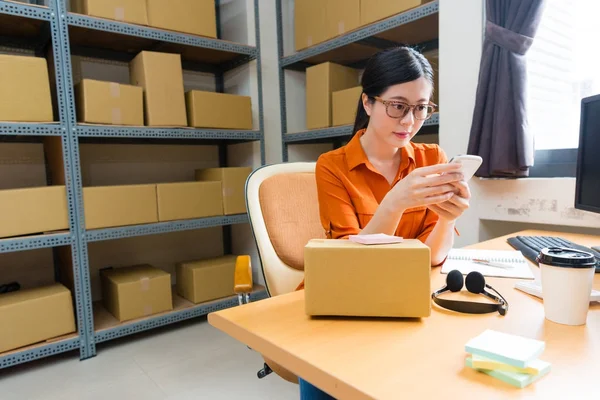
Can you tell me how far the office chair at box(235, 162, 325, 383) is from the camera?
1082 millimetres

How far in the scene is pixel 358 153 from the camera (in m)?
1.18

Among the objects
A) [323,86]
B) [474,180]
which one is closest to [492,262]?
[474,180]

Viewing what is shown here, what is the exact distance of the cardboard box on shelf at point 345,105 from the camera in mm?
2236

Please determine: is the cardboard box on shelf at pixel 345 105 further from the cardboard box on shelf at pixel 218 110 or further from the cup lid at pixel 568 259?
the cup lid at pixel 568 259

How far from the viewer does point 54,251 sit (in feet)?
7.57

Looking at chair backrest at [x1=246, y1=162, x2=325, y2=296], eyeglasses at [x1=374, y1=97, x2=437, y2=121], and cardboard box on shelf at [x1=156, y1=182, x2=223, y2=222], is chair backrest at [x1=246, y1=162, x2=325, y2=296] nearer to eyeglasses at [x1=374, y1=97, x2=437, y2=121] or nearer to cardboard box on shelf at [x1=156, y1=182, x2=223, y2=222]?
eyeglasses at [x1=374, y1=97, x2=437, y2=121]

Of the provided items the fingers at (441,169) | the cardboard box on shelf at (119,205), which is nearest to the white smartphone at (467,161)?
the fingers at (441,169)

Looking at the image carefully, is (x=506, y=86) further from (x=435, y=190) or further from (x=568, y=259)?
(x=568, y=259)

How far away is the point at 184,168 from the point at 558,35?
2.29m

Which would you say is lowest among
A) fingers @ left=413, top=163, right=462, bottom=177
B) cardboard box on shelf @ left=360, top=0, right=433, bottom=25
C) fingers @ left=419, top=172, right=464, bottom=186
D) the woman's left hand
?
the woman's left hand

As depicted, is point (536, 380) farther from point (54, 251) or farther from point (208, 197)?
point (54, 251)

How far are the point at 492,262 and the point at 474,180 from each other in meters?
0.86

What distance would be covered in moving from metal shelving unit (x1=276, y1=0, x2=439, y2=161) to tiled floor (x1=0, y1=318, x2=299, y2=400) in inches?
53.0

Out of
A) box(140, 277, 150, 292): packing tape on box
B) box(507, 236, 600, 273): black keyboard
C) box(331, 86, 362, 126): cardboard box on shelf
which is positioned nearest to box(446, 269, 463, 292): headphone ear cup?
box(507, 236, 600, 273): black keyboard
